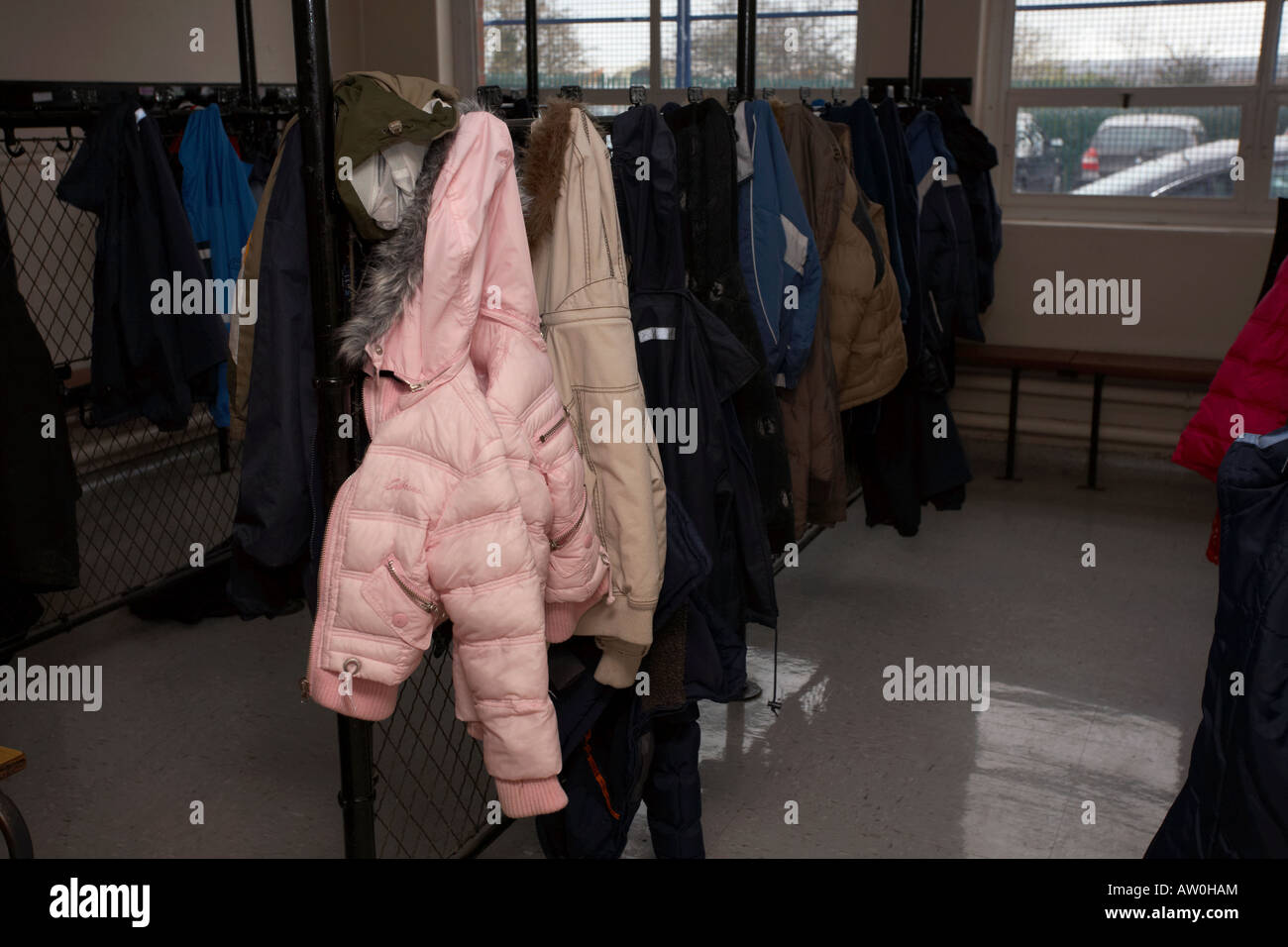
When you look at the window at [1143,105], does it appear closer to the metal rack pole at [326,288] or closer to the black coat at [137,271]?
the black coat at [137,271]

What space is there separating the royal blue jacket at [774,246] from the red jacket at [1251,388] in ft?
2.90

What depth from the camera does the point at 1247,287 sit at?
5242mm

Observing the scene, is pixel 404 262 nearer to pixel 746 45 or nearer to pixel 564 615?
pixel 564 615

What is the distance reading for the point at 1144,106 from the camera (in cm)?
551

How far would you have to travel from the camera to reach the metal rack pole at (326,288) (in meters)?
1.77

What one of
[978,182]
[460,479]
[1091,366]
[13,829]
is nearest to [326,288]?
[460,479]

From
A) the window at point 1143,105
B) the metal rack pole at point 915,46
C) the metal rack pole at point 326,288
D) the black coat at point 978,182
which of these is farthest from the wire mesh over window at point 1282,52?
the metal rack pole at point 326,288

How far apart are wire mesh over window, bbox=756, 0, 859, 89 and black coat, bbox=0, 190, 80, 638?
407 centimetres

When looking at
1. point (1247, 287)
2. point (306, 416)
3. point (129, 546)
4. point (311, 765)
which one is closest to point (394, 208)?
point (306, 416)

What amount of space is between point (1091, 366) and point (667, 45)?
277 centimetres

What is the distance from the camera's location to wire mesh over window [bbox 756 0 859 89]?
5988mm

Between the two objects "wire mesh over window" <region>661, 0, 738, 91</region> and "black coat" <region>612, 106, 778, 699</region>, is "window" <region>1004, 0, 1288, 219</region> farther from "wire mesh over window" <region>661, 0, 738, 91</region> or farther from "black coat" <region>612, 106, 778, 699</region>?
"black coat" <region>612, 106, 778, 699</region>
